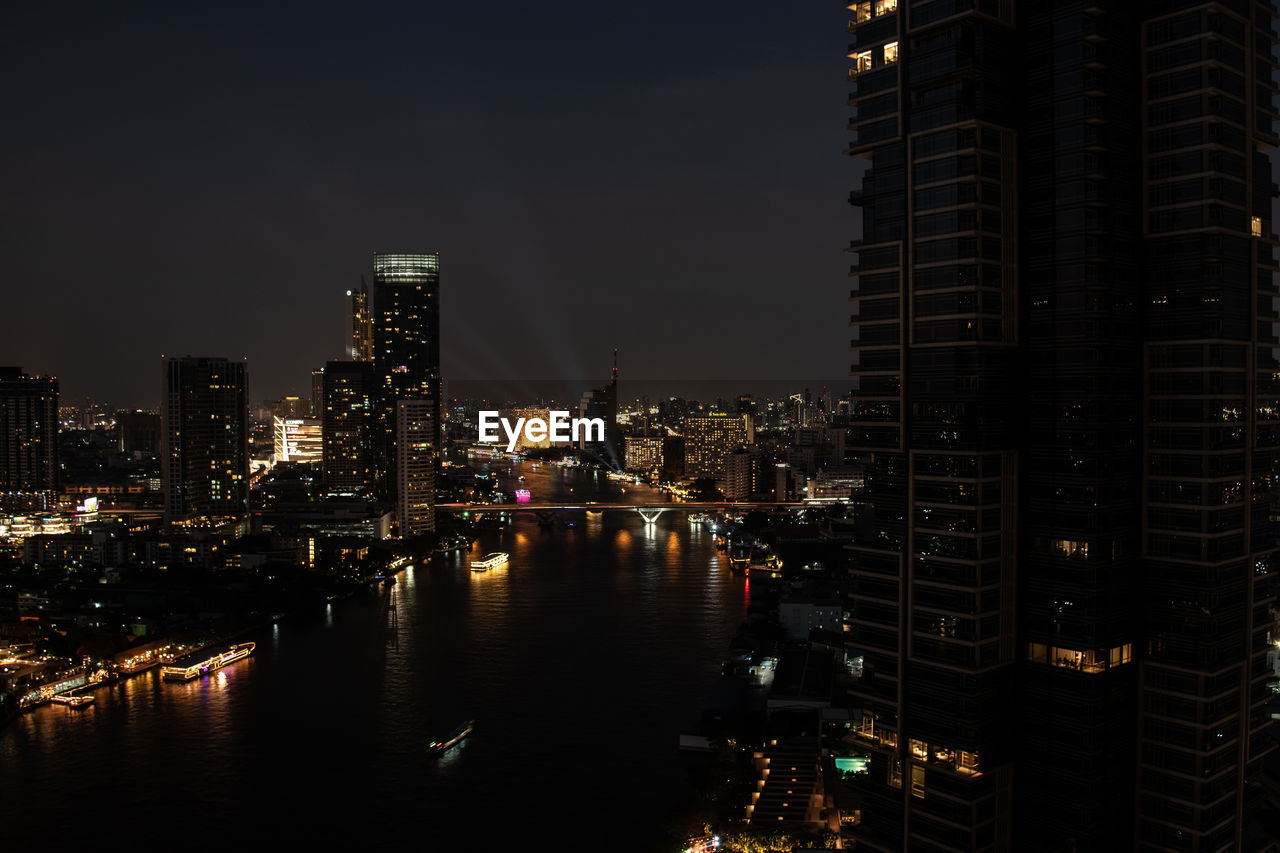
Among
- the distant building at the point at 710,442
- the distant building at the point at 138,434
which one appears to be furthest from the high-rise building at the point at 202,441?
the distant building at the point at 138,434

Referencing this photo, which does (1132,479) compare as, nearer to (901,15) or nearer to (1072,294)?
(1072,294)

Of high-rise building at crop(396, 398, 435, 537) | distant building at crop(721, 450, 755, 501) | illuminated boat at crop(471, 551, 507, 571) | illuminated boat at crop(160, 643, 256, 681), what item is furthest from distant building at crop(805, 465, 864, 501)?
illuminated boat at crop(160, 643, 256, 681)

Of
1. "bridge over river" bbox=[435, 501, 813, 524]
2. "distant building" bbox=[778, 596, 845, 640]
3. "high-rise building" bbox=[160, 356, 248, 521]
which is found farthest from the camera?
"bridge over river" bbox=[435, 501, 813, 524]

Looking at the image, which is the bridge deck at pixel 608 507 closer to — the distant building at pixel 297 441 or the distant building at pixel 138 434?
the distant building at pixel 297 441

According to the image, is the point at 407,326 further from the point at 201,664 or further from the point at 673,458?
the point at 201,664

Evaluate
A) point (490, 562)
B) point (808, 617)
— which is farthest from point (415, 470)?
point (808, 617)

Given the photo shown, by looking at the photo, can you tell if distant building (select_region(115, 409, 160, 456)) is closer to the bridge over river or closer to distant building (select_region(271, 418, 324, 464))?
distant building (select_region(271, 418, 324, 464))
